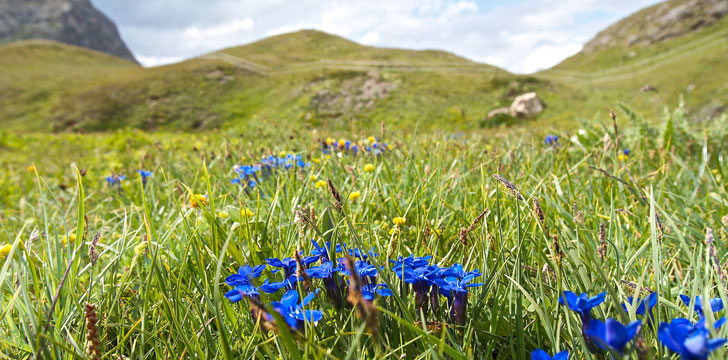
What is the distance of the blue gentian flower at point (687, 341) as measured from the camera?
2.00 feet

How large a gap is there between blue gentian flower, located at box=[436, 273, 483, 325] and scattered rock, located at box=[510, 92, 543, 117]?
15.3 metres

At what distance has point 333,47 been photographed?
34.2 meters

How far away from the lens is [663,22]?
35.6 metres

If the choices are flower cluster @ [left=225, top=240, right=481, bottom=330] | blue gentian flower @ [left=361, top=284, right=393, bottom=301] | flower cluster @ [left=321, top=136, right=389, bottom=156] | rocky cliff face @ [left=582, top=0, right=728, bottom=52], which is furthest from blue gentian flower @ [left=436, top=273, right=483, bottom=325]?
rocky cliff face @ [left=582, top=0, right=728, bottom=52]

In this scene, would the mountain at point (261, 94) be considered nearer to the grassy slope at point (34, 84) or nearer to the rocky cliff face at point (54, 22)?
the grassy slope at point (34, 84)

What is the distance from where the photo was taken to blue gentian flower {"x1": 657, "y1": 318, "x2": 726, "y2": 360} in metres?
0.61

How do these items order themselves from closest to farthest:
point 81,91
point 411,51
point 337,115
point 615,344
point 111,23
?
1. point 615,344
2. point 337,115
3. point 81,91
4. point 411,51
5. point 111,23

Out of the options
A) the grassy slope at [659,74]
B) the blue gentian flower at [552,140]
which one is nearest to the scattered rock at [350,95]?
the grassy slope at [659,74]

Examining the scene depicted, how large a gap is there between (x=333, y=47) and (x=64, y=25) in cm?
14350

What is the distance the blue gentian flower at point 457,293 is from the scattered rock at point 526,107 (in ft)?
50.3

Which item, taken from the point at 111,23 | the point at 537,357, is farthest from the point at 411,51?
the point at 111,23

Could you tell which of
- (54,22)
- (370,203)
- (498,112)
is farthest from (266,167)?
(54,22)

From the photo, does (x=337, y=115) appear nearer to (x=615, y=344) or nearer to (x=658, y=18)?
(x=615, y=344)

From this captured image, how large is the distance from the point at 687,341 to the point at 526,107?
16.4 metres
